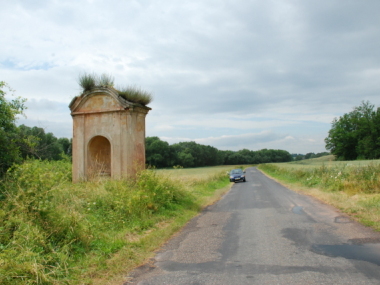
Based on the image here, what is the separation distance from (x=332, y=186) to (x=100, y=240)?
588 inches

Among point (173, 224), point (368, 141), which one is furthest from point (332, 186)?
point (368, 141)

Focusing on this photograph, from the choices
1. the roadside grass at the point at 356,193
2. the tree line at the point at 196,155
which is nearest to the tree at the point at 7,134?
the roadside grass at the point at 356,193

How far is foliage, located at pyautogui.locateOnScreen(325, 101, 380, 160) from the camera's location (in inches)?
2616

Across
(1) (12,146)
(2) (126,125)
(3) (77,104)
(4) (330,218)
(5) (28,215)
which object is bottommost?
(4) (330,218)

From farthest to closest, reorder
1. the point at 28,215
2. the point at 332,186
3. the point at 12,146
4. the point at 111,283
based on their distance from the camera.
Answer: the point at 332,186
the point at 12,146
the point at 28,215
the point at 111,283

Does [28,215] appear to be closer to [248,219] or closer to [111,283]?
[111,283]

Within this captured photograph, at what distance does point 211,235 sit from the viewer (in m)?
7.61

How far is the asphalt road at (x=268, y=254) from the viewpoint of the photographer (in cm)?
458

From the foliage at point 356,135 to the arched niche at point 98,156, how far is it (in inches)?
2535

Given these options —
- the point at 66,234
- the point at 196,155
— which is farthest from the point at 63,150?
the point at 196,155

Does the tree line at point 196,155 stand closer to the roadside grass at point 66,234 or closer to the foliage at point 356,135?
the roadside grass at point 66,234

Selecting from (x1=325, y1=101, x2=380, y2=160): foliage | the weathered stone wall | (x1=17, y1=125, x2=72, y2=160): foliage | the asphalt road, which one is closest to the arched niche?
the weathered stone wall

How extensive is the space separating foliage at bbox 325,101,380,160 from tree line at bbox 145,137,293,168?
38768mm

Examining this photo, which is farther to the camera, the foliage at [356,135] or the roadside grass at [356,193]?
the foliage at [356,135]
